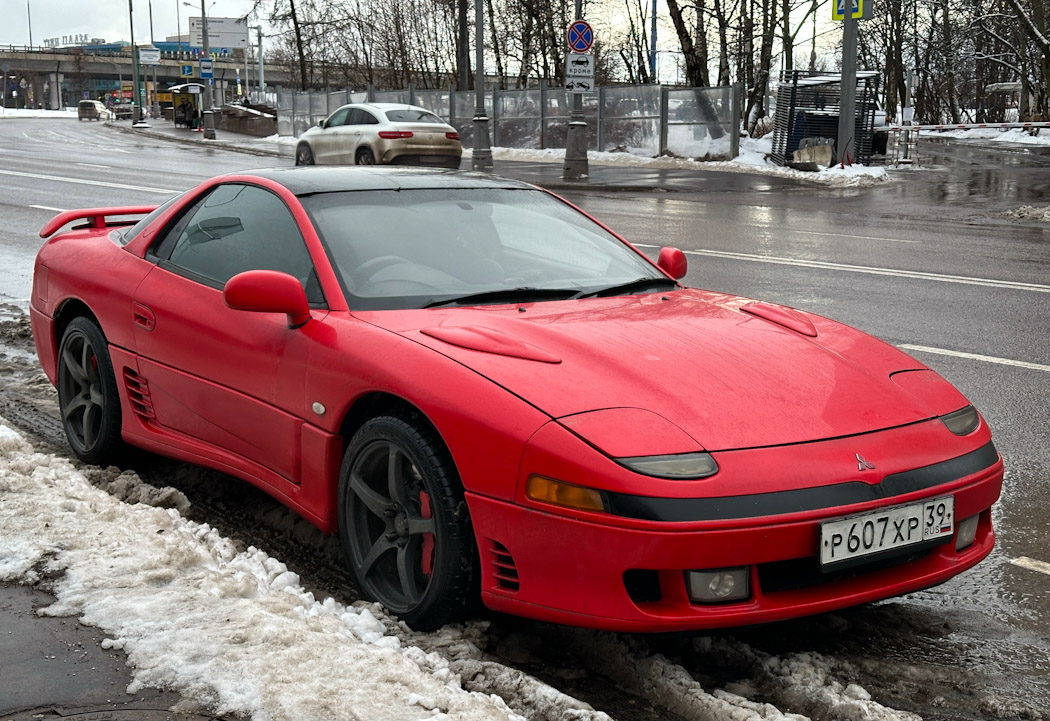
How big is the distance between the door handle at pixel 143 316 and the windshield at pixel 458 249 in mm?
756

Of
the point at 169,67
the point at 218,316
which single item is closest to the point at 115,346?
the point at 218,316

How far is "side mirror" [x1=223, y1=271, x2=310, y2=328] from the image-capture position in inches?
139

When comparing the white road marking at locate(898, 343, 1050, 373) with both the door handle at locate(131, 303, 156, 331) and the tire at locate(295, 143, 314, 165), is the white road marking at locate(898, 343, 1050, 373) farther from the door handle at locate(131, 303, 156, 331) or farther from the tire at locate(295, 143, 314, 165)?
the tire at locate(295, 143, 314, 165)

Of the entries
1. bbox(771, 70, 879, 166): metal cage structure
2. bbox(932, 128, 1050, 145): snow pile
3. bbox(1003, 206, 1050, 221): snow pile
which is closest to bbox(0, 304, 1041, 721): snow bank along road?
bbox(1003, 206, 1050, 221): snow pile

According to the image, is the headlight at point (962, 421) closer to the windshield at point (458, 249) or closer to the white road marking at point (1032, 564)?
the white road marking at point (1032, 564)

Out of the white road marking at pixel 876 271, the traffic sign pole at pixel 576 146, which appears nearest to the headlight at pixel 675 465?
the white road marking at pixel 876 271

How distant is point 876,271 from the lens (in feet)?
34.2

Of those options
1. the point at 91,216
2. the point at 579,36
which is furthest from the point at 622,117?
the point at 91,216

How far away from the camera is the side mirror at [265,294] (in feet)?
11.6

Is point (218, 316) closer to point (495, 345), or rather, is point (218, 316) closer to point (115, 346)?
point (115, 346)

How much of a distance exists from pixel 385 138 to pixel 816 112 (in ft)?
32.0

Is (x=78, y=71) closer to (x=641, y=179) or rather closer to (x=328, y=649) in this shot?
(x=641, y=179)

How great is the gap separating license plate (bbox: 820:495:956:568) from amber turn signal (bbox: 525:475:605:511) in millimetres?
549

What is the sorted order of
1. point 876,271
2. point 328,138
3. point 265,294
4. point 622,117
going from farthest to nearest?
point 622,117 → point 328,138 → point 876,271 → point 265,294
